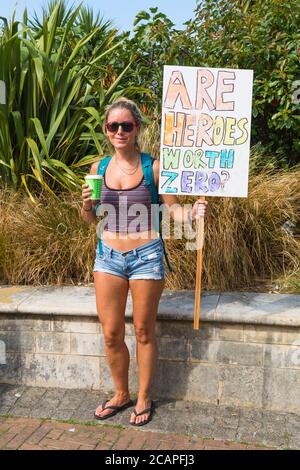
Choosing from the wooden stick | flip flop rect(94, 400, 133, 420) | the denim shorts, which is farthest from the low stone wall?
the denim shorts

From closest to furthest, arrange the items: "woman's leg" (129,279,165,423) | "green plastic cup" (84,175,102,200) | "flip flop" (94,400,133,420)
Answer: "green plastic cup" (84,175,102,200) → "woman's leg" (129,279,165,423) → "flip flop" (94,400,133,420)

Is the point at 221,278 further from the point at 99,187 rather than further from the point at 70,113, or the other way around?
the point at 70,113

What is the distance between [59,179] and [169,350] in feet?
7.41

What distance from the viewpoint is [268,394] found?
3.60 metres

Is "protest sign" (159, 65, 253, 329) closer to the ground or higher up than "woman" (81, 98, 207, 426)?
higher up

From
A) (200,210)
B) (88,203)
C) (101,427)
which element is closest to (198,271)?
(200,210)

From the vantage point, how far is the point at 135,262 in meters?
3.26

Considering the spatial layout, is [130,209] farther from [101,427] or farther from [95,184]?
[101,427]

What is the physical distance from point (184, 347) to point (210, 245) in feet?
3.26

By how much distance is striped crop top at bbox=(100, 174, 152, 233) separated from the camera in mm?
3252

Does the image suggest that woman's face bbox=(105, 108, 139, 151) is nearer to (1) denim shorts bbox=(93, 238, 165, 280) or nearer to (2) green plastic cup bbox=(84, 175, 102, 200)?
(2) green plastic cup bbox=(84, 175, 102, 200)

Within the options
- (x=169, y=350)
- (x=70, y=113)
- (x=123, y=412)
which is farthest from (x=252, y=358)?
(x=70, y=113)

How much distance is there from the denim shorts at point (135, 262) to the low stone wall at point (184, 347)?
0.51m

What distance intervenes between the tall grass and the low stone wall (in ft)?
1.32
